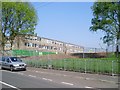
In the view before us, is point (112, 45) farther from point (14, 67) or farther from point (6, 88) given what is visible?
point (6, 88)

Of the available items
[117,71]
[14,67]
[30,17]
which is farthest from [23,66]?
[30,17]

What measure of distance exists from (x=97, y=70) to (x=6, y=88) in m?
12.4

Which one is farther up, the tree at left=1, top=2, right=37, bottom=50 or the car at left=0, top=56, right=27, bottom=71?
the tree at left=1, top=2, right=37, bottom=50

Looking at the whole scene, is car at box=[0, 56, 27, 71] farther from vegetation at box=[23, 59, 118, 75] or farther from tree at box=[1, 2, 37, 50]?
tree at box=[1, 2, 37, 50]

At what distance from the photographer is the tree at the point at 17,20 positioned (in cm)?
5588

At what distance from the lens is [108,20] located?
5534 centimetres

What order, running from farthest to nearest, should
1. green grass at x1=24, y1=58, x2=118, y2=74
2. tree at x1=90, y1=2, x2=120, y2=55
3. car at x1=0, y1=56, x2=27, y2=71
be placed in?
tree at x1=90, y1=2, x2=120, y2=55 → car at x1=0, y1=56, x2=27, y2=71 → green grass at x1=24, y1=58, x2=118, y2=74

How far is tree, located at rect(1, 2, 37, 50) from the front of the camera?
5588 centimetres

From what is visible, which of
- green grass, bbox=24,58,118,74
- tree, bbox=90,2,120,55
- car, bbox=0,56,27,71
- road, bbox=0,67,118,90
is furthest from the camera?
tree, bbox=90,2,120,55

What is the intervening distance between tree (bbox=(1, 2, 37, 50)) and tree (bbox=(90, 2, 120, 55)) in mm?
11998

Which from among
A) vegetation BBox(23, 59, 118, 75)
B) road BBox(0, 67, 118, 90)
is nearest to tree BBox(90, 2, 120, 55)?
vegetation BBox(23, 59, 118, 75)

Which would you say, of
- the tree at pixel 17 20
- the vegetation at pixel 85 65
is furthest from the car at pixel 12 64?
the tree at pixel 17 20

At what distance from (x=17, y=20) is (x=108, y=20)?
17.1m

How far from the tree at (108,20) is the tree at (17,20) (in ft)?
39.4
